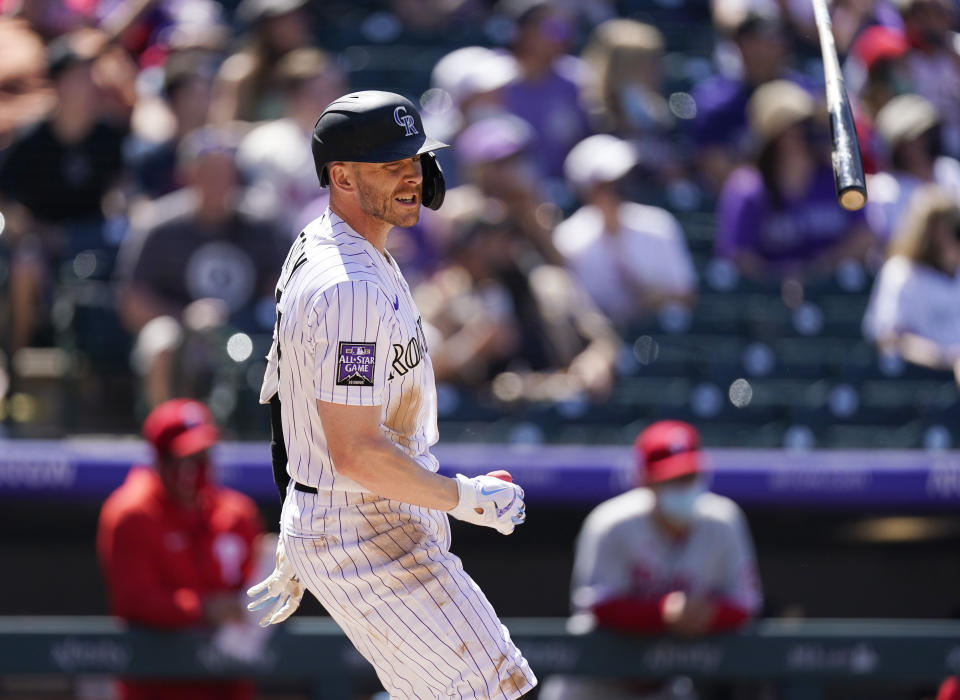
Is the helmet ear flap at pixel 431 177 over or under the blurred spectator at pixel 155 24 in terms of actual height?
under

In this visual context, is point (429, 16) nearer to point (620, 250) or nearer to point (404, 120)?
point (620, 250)

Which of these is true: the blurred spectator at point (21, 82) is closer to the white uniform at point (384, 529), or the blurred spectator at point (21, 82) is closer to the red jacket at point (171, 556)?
the red jacket at point (171, 556)

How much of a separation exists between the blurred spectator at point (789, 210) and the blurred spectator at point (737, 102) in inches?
25.5

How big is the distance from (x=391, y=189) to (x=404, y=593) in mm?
822

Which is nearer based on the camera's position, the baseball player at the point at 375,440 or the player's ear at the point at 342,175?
the baseball player at the point at 375,440

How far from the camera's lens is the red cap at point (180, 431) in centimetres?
584

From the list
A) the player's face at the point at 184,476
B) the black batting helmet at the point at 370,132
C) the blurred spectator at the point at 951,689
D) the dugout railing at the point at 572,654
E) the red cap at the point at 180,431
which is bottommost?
the blurred spectator at the point at 951,689

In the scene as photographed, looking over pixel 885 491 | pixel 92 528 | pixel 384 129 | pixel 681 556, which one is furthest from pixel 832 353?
pixel 384 129

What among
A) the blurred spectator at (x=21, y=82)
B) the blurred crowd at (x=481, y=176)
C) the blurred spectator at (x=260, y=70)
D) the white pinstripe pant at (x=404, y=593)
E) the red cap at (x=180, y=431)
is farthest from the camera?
the blurred spectator at (x=260, y=70)

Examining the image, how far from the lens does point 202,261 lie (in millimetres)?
6977

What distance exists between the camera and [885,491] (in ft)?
22.0

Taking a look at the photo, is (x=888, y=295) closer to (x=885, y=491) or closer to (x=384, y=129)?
(x=885, y=491)

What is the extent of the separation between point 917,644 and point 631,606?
112 cm

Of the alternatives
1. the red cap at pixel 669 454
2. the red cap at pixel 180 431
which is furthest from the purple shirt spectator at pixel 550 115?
the red cap at pixel 180 431
